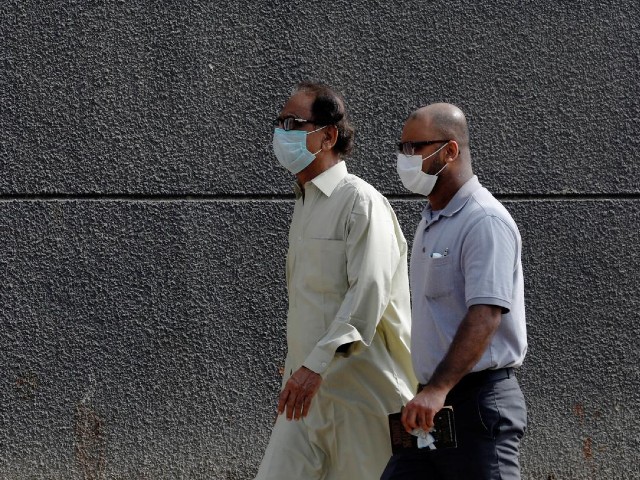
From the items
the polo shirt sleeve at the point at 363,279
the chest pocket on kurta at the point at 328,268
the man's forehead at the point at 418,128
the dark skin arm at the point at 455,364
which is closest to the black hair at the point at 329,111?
the polo shirt sleeve at the point at 363,279

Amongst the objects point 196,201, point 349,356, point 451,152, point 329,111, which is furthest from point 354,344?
point 196,201

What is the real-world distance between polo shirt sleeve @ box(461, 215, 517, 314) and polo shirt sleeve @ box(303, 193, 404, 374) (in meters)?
0.51

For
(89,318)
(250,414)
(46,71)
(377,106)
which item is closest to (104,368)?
(89,318)

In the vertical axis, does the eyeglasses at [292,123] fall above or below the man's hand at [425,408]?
above

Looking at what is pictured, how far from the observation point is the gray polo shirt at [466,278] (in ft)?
9.95

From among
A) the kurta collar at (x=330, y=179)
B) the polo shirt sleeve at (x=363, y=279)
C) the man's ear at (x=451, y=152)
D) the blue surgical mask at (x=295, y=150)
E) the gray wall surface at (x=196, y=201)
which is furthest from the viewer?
the gray wall surface at (x=196, y=201)

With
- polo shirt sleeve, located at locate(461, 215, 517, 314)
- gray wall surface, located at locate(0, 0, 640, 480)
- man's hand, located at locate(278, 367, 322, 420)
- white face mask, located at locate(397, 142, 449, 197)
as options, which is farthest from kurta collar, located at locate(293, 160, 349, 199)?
gray wall surface, located at locate(0, 0, 640, 480)

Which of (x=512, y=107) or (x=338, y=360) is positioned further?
(x=512, y=107)

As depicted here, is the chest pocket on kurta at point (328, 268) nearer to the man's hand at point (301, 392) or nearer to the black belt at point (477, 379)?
the man's hand at point (301, 392)

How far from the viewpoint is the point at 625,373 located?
5.67 m

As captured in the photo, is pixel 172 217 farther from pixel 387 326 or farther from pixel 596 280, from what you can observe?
pixel 596 280

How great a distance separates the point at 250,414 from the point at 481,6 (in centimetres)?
241

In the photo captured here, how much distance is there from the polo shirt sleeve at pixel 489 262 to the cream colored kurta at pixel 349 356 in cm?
57

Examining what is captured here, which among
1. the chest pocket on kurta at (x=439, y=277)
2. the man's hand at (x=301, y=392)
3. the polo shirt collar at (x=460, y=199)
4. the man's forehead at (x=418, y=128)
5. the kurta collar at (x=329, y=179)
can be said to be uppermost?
the man's forehead at (x=418, y=128)
